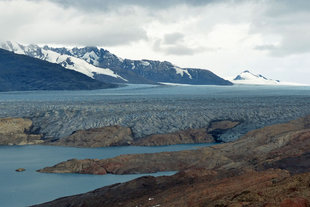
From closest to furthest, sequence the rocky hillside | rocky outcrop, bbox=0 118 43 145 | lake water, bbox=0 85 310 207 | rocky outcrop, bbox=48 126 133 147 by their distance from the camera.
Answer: the rocky hillside, lake water, bbox=0 85 310 207, rocky outcrop, bbox=48 126 133 147, rocky outcrop, bbox=0 118 43 145

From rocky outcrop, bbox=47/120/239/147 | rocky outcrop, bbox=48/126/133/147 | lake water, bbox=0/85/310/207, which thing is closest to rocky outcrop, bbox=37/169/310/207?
lake water, bbox=0/85/310/207

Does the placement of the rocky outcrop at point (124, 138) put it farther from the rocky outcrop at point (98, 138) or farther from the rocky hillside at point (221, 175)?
the rocky hillside at point (221, 175)

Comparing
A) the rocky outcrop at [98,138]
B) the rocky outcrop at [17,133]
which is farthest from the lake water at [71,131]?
the rocky outcrop at [98,138]

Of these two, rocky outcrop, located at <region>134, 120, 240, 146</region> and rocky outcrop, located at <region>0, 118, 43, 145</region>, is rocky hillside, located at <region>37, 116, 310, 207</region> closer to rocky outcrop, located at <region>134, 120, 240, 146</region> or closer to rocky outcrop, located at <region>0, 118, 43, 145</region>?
rocky outcrop, located at <region>134, 120, 240, 146</region>

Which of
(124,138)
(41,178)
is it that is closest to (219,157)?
(41,178)

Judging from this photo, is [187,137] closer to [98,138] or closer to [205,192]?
[98,138]
